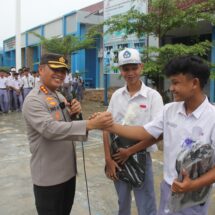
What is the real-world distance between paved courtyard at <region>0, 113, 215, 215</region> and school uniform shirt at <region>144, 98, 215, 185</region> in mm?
1798

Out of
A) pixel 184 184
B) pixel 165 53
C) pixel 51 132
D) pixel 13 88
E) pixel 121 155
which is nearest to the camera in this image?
pixel 184 184

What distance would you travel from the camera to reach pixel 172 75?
6.52 feet

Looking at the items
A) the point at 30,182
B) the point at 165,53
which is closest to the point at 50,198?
the point at 30,182

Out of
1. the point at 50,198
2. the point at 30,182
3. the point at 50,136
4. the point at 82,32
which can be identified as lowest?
the point at 30,182

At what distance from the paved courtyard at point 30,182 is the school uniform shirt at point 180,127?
1.80 m

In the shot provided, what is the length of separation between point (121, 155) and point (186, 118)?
82 centimetres

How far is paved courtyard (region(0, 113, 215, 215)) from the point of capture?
387 cm

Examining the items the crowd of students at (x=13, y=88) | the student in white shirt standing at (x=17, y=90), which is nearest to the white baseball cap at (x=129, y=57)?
the crowd of students at (x=13, y=88)

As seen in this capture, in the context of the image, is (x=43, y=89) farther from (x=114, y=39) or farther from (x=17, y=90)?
(x=17, y=90)

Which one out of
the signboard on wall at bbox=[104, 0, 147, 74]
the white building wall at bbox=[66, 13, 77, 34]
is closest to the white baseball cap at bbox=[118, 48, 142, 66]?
the signboard on wall at bbox=[104, 0, 147, 74]

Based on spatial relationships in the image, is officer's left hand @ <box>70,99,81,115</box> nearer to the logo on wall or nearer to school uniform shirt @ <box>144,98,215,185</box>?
the logo on wall

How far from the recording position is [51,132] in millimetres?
2332

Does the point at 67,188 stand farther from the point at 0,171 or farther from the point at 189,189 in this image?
the point at 0,171

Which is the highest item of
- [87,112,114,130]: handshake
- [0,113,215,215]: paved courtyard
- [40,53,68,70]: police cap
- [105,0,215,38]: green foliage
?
[105,0,215,38]: green foliage
